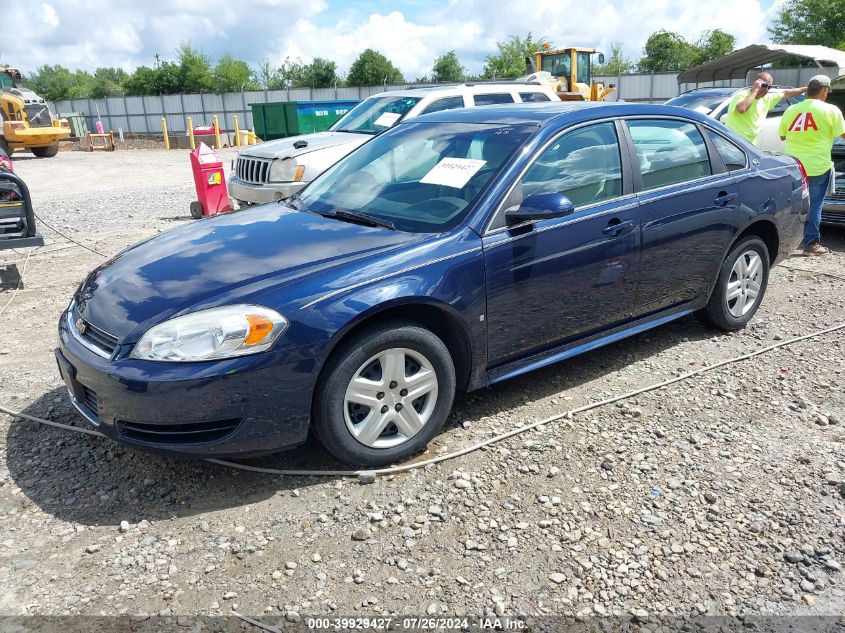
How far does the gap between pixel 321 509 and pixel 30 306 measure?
4337 mm

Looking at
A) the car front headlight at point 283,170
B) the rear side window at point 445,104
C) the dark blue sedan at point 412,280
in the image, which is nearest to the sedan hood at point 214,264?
the dark blue sedan at point 412,280

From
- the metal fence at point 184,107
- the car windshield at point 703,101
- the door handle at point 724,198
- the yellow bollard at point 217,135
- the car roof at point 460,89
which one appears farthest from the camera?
the metal fence at point 184,107

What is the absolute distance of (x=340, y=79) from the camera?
6462 centimetres

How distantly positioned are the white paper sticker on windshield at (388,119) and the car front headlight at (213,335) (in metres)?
6.56

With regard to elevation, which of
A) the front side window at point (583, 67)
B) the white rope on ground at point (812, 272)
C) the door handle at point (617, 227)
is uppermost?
the front side window at point (583, 67)

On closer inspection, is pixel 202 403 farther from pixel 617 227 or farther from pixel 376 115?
pixel 376 115

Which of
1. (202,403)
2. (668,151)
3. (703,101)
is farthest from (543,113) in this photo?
(703,101)

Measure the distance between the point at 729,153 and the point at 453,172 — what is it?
87.6 inches

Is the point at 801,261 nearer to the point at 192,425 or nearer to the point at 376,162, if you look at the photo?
the point at 376,162

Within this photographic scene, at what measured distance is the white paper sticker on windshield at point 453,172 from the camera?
3793 mm

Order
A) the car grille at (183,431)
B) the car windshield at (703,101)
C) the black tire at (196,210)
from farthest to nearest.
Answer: the car windshield at (703,101) < the black tire at (196,210) < the car grille at (183,431)

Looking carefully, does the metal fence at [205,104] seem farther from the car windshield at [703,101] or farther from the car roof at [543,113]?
the car roof at [543,113]

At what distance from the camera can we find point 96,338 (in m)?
3.20

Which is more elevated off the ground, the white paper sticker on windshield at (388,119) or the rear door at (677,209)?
the white paper sticker on windshield at (388,119)
